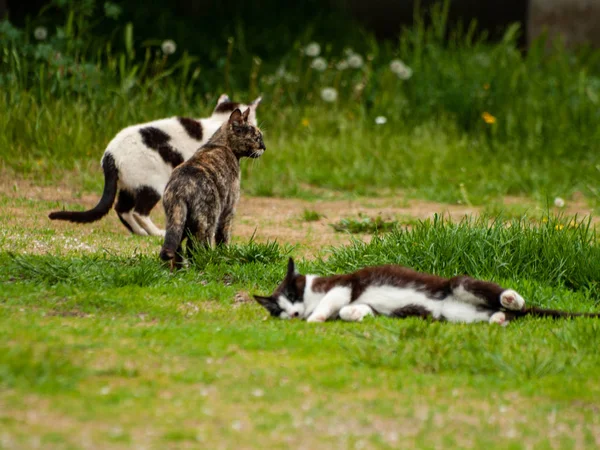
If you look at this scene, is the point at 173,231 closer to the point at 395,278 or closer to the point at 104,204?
the point at 104,204

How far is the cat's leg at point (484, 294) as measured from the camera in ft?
18.3

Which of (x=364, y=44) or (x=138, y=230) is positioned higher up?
(x=364, y=44)

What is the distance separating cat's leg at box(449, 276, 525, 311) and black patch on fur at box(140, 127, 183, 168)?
3594 millimetres

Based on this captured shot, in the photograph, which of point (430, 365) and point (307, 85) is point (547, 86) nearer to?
point (307, 85)

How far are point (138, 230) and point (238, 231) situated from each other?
936 mm

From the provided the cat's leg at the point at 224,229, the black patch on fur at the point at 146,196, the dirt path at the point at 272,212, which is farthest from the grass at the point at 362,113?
the cat's leg at the point at 224,229

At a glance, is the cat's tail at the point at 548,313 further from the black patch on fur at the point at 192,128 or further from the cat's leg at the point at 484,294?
the black patch on fur at the point at 192,128

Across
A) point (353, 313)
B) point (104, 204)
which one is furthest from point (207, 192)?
point (353, 313)

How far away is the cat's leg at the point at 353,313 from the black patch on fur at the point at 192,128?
3.62m

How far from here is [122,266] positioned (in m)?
6.62

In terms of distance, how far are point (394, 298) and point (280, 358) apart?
3.94ft

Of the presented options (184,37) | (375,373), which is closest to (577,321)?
(375,373)

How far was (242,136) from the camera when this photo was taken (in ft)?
24.7

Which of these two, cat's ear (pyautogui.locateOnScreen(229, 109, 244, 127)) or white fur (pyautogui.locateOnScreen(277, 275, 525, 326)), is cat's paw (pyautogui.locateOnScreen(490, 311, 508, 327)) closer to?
white fur (pyautogui.locateOnScreen(277, 275, 525, 326))
